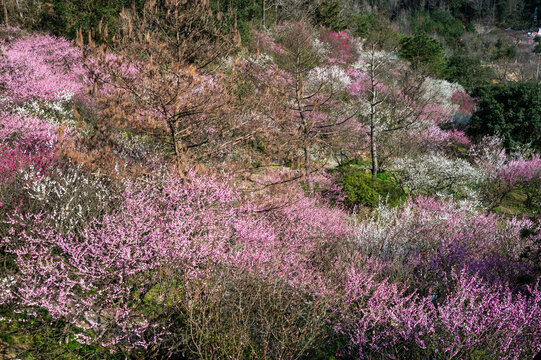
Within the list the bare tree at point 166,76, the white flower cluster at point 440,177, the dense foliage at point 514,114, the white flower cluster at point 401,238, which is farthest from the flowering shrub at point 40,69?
the dense foliage at point 514,114

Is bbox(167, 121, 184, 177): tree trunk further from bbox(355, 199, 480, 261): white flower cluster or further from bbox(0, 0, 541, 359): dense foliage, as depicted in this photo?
bbox(355, 199, 480, 261): white flower cluster

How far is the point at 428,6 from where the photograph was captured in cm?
8319

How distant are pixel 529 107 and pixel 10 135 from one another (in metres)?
23.1

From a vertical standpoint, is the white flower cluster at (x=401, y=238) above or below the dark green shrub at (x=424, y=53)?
below

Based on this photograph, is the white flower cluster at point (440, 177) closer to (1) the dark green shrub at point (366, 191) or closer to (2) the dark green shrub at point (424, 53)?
(1) the dark green shrub at point (366, 191)

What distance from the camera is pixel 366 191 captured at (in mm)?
10719

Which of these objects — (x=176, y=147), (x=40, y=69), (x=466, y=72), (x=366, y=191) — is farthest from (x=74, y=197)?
(x=466, y=72)

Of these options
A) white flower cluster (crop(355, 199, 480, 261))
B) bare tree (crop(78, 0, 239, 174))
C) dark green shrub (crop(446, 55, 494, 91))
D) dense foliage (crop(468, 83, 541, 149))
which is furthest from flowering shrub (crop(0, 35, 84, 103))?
dark green shrub (crop(446, 55, 494, 91))

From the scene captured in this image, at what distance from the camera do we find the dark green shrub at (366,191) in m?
10.6

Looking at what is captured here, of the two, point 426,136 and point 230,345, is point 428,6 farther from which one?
point 230,345

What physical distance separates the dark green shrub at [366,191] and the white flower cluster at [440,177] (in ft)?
3.55

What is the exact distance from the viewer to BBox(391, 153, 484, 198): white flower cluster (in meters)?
12.0

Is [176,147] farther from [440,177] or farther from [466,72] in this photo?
[466,72]

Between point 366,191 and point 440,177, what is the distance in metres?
3.74
